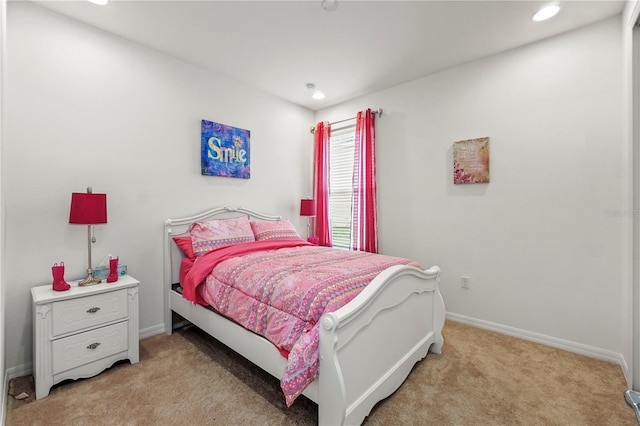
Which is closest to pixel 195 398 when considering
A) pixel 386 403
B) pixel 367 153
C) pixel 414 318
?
pixel 386 403

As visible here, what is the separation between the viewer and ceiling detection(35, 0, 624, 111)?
6.97ft

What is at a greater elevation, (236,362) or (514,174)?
(514,174)

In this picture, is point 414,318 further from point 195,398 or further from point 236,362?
point 195,398

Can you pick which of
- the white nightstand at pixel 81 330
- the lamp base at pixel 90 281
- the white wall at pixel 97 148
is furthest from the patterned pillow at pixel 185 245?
the lamp base at pixel 90 281

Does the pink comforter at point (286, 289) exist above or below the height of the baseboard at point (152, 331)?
above

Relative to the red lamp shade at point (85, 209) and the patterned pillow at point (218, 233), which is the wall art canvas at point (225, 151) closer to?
the patterned pillow at point (218, 233)

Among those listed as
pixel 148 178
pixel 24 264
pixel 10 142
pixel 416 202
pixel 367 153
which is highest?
pixel 367 153

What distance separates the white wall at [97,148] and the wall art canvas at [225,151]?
0.08 metres

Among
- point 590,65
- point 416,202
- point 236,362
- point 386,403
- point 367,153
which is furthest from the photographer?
point 367,153

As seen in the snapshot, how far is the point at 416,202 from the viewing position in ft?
10.7

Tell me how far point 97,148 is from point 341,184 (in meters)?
2.64

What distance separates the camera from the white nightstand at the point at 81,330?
1781 mm

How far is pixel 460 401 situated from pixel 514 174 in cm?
197

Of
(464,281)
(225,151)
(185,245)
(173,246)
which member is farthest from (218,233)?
(464,281)
